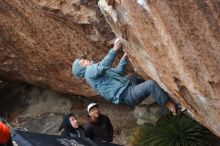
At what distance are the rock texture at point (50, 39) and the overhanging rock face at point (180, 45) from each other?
7.43ft

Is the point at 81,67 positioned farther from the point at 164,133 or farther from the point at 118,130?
the point at 118,130

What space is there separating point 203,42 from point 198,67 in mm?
426

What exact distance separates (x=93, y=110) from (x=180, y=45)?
10.3ft

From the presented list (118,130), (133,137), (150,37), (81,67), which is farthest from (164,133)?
(150,37)

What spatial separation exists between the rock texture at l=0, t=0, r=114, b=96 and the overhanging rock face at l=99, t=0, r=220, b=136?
227cm

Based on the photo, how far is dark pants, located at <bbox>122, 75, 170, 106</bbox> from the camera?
24.8ft

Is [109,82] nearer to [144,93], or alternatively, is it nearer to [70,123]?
[144,93]

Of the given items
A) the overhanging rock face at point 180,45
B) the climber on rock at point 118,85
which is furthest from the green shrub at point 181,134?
the overhanging rock face at point 180,45

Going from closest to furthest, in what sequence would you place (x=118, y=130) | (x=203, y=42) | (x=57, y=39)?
(x=203, y=42), (x=57, y=39), (x=118, y=130)

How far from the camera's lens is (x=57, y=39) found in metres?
10.9

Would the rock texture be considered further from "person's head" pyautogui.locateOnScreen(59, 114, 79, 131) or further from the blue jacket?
the blue jacket

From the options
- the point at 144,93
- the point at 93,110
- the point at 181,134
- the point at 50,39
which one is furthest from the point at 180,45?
the point at 50,39

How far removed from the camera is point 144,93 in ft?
25.0

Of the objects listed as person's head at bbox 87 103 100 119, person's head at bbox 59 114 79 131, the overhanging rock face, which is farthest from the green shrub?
the overhanging rock face
